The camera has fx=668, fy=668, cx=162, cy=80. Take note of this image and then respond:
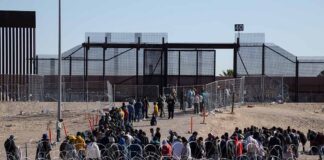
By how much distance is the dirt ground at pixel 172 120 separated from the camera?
1299 inches

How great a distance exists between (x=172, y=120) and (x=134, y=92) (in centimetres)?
1386

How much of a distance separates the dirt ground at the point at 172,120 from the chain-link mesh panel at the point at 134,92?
8.48ft

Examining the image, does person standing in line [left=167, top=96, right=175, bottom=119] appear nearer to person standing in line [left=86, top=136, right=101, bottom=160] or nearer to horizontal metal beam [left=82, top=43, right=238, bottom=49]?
horizontal metal beam [left=82, top=43, right=238, bottom=49]

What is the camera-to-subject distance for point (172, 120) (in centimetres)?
3512

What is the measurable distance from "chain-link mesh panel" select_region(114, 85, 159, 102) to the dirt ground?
259 centimetres

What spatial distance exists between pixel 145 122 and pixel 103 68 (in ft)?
56.9

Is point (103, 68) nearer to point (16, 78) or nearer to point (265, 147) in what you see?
point (16, 78)

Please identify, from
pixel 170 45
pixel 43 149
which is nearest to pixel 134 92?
pixel 170 45

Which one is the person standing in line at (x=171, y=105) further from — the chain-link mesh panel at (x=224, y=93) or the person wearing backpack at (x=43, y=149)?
the person wearing backpack at (x=43, y=149)

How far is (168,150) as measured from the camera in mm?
19469

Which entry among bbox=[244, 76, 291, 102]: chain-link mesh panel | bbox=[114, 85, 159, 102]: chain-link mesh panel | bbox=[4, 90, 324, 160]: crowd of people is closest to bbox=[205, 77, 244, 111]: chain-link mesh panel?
bbox=[244, 76, 291, 102]: chain-link mesh panel

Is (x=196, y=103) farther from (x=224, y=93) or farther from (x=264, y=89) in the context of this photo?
(x=264, y=89)

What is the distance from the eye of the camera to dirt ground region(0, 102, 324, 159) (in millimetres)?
33000

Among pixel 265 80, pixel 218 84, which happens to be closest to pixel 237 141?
pixel 218 84
